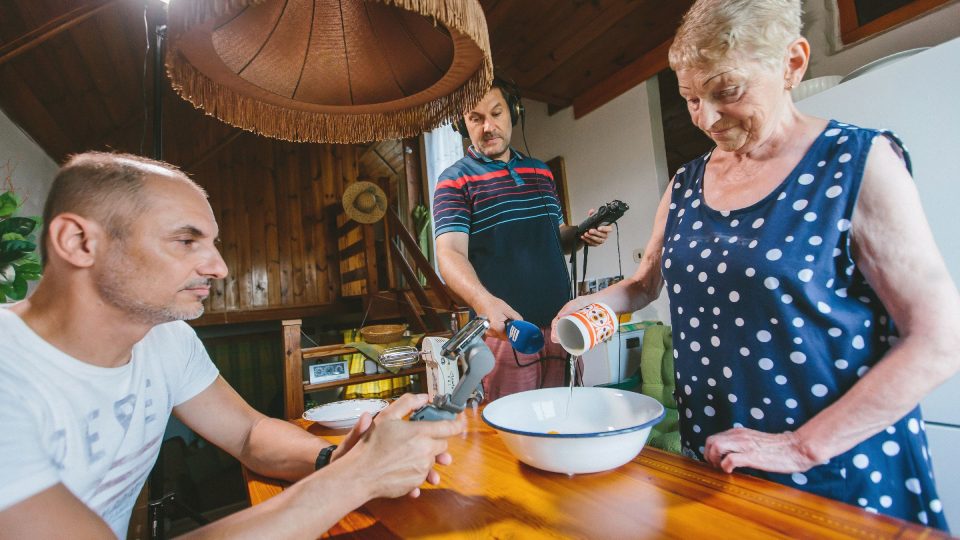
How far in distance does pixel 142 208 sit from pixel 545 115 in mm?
4477

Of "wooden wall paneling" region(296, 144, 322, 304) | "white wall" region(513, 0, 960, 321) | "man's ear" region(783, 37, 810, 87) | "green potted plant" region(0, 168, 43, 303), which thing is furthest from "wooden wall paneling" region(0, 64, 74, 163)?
"white wall" region(513, 0, 960, 321)

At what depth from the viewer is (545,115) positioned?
4.82 meters

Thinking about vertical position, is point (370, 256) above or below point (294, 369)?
above

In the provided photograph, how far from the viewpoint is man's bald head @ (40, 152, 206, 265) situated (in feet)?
2.67

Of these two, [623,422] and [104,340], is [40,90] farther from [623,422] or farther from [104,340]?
[623,422]

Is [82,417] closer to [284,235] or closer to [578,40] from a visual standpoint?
[578,40]

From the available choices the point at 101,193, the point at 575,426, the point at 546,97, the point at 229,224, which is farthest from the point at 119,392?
the point at 229,224

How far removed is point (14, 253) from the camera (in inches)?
72.9

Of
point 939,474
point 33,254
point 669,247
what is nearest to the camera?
point 669,247

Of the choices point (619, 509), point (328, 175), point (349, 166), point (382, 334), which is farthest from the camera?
point (349, 166)

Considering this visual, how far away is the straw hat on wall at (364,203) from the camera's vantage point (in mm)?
5410

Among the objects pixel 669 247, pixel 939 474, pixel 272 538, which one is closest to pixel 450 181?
pixel 669 247

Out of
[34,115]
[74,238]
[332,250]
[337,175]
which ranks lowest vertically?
[74,238]

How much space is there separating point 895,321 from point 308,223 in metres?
6.75
